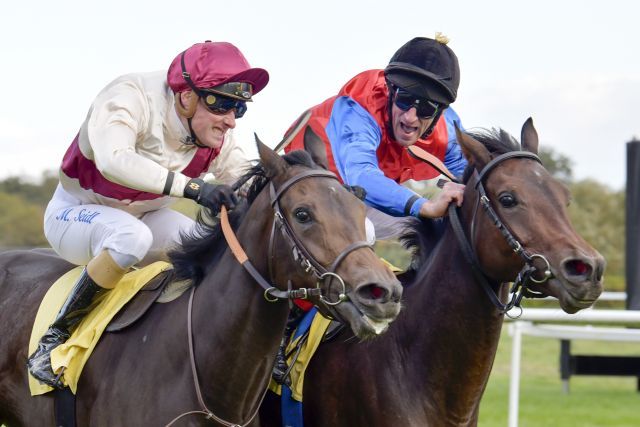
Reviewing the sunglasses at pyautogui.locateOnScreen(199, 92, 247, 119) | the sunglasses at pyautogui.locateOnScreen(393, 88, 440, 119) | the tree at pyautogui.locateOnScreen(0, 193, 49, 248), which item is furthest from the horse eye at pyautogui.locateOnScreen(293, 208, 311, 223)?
the tree at pyautogui.locateOnScreen(0, 193, 49, 248)

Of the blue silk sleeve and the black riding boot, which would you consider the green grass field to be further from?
the black riding boot

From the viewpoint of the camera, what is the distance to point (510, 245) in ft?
15.3

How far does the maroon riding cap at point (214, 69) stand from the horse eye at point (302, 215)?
0.95m

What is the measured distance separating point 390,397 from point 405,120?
150cm

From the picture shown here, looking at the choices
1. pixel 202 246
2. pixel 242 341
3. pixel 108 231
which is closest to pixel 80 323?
pixel 108 231

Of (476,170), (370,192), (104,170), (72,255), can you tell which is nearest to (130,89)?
(104,170)

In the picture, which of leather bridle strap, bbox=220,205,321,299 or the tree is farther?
the tree

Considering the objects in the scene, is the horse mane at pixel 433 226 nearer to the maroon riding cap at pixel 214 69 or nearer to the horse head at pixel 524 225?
the horse head at pixel 524 225

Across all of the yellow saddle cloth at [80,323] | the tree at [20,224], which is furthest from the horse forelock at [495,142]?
the tree at [20,224]

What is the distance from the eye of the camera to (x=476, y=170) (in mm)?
4965

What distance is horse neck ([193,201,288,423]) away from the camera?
4488 mm

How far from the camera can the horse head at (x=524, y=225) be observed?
4.46m

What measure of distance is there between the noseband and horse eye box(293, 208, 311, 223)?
0.06 metres

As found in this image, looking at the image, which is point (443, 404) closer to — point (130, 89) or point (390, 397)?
point (390, 397)
